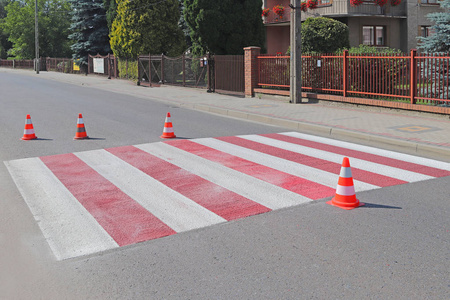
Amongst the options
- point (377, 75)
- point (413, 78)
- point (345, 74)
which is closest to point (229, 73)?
point (345, 74)

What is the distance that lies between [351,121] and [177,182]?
23.1 ft

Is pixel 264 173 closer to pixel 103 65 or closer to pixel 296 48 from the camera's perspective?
pixel 296 48

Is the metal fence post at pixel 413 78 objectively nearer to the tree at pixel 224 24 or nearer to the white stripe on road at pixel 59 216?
the white stripe on road at pixel 59 216

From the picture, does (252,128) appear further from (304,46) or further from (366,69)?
(304,46)

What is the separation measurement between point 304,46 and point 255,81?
8.29 ft

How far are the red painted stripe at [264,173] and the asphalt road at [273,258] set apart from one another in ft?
1.65

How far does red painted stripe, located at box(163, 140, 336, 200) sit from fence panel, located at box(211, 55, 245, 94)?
483 inches

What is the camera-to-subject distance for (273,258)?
4570 mm

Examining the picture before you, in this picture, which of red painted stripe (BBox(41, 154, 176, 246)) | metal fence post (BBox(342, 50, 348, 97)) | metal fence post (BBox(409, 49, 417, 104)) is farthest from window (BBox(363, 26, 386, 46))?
red painted stripe (BBox(41, 154, 176, 246))

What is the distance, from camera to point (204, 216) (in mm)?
5820

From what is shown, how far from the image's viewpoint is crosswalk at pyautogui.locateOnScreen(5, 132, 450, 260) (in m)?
5.57

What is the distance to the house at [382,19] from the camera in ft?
104

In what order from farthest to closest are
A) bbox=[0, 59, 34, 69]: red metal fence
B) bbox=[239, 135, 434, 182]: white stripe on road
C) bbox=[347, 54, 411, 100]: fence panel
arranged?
bbox=[0, 59, 34, 69]: red metal fence < bbox=[347, 54, 411, 100]: fence panel < bbox=[239, 135, 434, 182]: white stripe on road

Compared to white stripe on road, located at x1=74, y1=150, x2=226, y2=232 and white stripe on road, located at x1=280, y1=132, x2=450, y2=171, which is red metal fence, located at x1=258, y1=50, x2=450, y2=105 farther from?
white stripe on road, located at x1=74, y1=150, x2=226, y2=232
